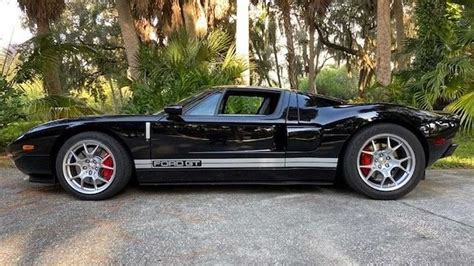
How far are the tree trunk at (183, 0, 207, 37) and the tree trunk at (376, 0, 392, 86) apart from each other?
4.61 metres

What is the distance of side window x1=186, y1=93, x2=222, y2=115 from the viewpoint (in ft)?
16.6

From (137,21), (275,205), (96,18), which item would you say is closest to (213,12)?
(137,21)

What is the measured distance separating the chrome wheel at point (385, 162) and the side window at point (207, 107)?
1.64 m

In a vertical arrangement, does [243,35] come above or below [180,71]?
above

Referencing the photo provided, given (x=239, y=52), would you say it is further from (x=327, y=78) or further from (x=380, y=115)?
(x=327, y=78)

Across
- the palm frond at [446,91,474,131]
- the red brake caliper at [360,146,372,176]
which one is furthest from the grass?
the red brake caliper at [360,146,372,176]

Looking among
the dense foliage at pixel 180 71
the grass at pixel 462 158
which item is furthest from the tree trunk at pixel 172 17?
the grass at pixel 462 158

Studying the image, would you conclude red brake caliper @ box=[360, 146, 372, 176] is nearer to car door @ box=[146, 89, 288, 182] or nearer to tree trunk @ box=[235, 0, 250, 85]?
car door @ box=[146, 89, 288, 182]

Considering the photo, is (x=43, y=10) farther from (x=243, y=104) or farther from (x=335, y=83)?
(x=335, y=83)

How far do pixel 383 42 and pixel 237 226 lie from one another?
909cm

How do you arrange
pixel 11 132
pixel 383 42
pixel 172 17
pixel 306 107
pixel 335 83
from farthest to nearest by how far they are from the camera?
1. pixel 335 83
2. pixel 172 17
3. pixel 383 42
4. pixel 11 132
5. pixel 306 107

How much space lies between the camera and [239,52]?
9.47 meters

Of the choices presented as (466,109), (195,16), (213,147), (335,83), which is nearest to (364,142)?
(213,147)

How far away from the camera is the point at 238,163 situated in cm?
493
